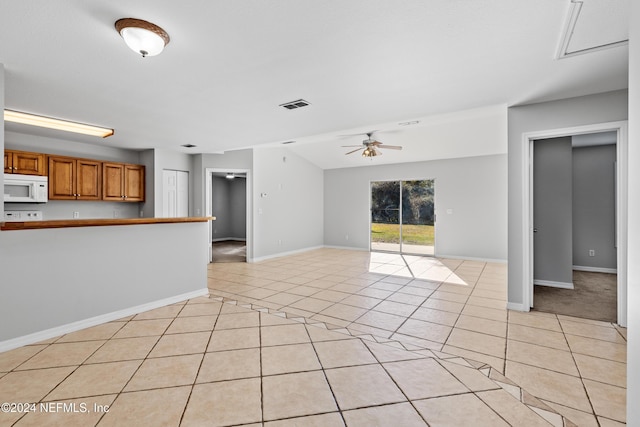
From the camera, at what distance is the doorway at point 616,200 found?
10.0 ft

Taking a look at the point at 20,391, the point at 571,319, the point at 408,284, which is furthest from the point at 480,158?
the point at 20,391

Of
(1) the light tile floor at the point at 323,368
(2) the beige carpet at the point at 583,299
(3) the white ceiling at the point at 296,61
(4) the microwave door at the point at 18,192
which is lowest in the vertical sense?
(1) the light tile floor at the point at 323,368

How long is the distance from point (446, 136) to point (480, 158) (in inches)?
50.0

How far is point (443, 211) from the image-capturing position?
23.7 feet

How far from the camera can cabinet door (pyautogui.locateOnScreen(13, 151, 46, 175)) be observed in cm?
447

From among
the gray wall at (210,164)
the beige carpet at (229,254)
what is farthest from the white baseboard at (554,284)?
the gray wall at (210,164)

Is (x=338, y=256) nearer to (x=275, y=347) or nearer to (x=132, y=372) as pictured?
(x=275, y=347)

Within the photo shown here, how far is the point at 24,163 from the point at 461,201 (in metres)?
8.13

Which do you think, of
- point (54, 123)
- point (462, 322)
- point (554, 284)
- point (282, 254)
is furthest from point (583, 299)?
point (54, 123)

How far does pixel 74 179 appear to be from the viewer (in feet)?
16.8

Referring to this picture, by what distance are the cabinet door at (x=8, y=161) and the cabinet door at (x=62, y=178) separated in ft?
1.54

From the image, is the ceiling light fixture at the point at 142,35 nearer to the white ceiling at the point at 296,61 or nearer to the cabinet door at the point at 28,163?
the white ceiling at the point at 296,61

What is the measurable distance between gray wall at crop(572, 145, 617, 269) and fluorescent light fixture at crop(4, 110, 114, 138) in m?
8.35

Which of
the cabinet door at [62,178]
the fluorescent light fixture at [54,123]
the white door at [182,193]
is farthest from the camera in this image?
the white door at [182,193]
